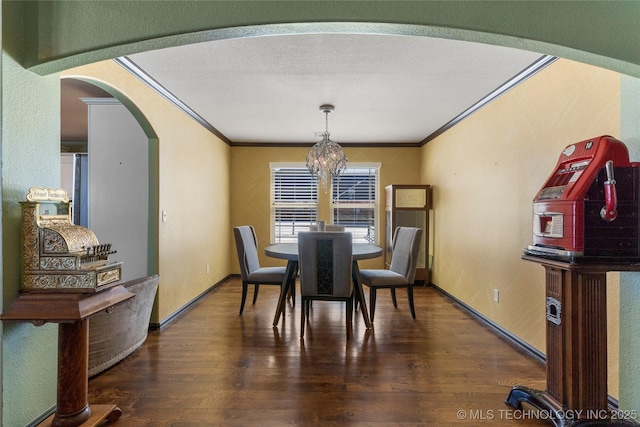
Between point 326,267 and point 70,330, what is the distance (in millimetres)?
1803

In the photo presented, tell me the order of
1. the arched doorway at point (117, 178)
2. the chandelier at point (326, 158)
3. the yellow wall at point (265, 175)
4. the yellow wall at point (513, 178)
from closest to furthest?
1. the yellow wall at point (513, 178)
2. the arched doorway at point (117, 178)
3. the chandelier at point (326, 158)
4. the yellow wall at point (265, 175)

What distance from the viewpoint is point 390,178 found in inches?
214

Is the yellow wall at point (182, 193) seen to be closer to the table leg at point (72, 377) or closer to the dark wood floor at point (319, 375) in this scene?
the dark wood floor at point (319, 375)

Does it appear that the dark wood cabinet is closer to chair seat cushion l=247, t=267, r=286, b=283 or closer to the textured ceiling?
the textured ceiling

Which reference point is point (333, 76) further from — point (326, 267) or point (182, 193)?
point (182, 193)

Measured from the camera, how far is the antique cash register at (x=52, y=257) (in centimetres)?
147

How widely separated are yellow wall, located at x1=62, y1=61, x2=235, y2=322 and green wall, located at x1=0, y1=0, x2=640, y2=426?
1.59ft

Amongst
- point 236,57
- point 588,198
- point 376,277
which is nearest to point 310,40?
point 236,57

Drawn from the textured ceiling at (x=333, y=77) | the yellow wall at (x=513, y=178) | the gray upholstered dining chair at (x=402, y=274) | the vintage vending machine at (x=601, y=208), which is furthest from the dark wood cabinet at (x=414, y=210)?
the vintage vending machine at (x=601, y=208)

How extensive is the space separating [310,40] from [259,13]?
796 mm

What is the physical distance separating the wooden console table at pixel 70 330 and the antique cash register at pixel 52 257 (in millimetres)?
45

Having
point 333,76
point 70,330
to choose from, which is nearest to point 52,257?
point 70,330

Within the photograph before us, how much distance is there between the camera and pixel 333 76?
109 inches

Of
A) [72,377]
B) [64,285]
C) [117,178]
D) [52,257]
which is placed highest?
[117,178]
